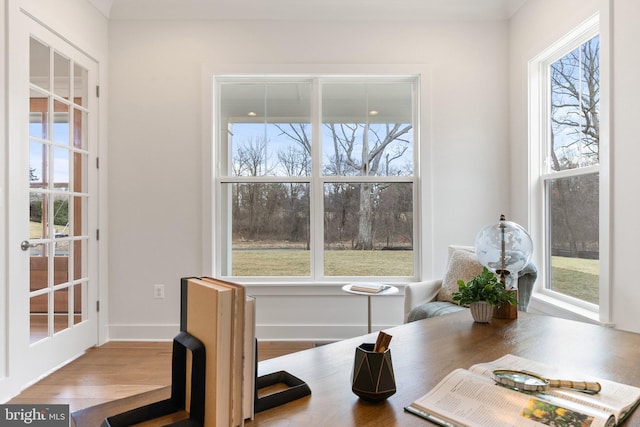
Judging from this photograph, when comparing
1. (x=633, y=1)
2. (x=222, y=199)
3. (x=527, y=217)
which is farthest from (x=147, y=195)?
(x=633, y=1)

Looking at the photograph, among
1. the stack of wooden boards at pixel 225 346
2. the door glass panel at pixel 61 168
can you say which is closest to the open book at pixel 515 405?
the stack of wooden boards at pixel 225 346

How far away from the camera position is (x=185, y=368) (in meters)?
0.74

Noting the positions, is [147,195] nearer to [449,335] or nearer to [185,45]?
[185,45]

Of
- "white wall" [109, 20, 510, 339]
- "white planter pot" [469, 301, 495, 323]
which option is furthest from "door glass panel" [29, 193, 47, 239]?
A: "white planter pot" [469, 301, 495, 323]

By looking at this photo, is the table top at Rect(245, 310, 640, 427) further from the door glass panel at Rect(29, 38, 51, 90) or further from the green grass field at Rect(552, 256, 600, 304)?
the door glass panel at Rect(29, 38, 51, 90)

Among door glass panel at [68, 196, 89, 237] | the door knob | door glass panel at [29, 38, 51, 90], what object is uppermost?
door glass panel at [29, 38, 51, 90]

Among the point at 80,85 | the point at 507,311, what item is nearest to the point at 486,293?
the point at 507,311

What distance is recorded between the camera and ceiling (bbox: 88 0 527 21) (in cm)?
329

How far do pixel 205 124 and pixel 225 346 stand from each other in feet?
9.78

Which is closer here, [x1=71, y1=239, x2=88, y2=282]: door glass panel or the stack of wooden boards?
the stack of wooden boards

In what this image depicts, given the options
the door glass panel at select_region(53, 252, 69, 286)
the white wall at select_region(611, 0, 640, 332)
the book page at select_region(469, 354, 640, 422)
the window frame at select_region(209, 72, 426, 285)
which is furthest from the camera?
the window frame at select_region(209, 72, 426, 285)

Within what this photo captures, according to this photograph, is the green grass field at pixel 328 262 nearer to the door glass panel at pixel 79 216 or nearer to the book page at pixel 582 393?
the door glass panel at pixel 79 216

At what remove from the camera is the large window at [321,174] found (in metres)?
3.48

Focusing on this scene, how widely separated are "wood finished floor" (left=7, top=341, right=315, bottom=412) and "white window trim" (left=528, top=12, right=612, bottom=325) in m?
1.89
